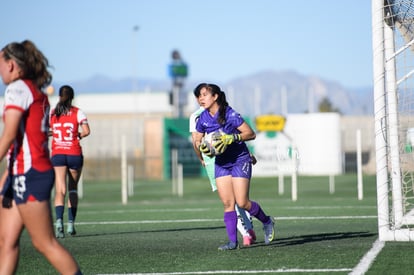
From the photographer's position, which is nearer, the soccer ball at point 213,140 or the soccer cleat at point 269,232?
the soccer ball at point 213,140

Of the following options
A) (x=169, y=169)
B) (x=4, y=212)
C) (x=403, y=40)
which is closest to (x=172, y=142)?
(x=169, y=169)

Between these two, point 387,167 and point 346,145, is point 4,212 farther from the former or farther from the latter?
point 346,145

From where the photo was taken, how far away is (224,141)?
1130cm

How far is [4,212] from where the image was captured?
7617mm

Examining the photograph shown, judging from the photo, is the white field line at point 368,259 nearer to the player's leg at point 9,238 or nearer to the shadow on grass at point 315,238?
the shadow on grass at point 315,238

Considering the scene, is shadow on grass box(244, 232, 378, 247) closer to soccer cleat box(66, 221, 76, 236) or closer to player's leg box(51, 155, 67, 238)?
player's leg box(51, 155, 67, 238)

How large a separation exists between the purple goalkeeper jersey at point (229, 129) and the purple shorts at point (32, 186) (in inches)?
174

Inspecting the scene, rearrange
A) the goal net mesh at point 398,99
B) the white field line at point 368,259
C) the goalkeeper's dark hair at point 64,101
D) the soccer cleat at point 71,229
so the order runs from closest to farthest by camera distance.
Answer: the white field line at point 368,259 → the goal net mesh at point 398,99 → the goalkeeper's dark hair at point 64,101 → the soccer cleat at point 71,229

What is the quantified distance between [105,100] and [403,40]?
72.7 meters

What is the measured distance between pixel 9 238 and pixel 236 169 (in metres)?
4.54

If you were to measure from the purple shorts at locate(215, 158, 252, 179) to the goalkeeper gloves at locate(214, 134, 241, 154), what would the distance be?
1.20 ft

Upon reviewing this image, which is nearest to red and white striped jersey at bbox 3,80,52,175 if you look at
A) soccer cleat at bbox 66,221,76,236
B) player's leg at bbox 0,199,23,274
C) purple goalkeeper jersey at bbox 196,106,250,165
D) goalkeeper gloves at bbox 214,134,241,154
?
player's leg at bbox 0,199,23,274

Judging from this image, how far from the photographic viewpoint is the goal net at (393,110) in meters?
12.2

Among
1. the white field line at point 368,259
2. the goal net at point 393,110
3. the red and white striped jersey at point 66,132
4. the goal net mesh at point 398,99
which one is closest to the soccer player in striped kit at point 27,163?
the white field line at point 368,259
